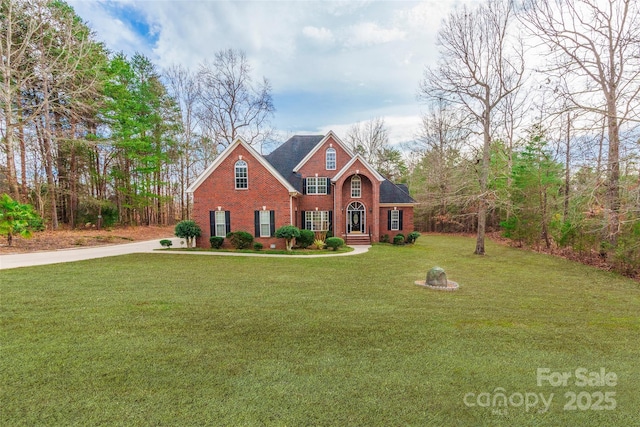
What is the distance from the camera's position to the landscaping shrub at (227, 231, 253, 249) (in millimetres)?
15453

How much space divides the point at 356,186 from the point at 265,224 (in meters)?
7.56

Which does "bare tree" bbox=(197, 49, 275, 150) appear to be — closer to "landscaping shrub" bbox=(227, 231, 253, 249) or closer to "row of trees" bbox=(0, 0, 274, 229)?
"row of trees" bbox=(0, 0, 274, 229)

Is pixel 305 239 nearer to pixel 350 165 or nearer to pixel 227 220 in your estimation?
pixel 227 220

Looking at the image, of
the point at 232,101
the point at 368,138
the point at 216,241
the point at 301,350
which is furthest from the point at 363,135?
the point at 301,350

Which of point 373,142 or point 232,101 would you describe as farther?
point 373,142

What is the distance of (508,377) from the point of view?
353 centimetres

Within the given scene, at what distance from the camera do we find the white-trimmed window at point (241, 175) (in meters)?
15.6

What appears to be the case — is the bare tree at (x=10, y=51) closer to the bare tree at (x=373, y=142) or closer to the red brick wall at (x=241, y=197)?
the red brick wall at (x=241, y=197)

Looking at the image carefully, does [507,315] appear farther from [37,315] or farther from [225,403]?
[37,315]

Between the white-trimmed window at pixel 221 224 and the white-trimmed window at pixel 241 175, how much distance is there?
1.83m

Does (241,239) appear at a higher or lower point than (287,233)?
lower

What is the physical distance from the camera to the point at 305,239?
53.8 feet

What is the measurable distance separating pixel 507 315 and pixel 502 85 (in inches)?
543

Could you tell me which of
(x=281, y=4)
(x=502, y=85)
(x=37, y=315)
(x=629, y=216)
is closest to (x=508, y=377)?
(x=37, y=315)
